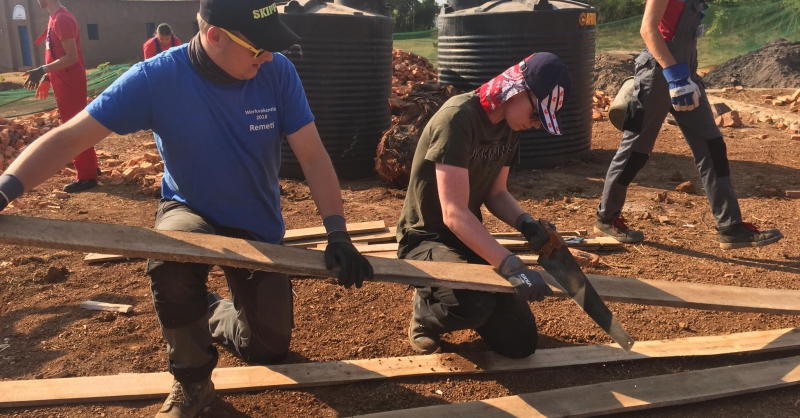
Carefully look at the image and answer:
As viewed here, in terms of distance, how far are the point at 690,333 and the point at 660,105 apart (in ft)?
5.85

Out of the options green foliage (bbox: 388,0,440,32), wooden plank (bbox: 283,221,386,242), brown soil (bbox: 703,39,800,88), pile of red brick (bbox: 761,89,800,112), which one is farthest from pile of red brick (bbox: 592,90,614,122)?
green foliage (bbox: 388,0,440,32)

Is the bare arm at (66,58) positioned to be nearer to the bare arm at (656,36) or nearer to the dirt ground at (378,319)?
the dirt ground at (378,319)

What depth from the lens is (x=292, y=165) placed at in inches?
293

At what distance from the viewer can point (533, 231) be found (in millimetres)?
3424

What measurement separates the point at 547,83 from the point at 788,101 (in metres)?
→ 10.4

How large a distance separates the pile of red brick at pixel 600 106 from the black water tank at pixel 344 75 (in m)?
4.72

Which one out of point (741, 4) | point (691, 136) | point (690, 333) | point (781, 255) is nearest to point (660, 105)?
point (691, 136)

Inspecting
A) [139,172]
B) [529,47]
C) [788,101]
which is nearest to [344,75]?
[529,47]

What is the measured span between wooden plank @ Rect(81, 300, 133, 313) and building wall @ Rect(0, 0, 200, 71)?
22.6 metres

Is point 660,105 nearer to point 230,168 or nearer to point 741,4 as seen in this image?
point 230,168

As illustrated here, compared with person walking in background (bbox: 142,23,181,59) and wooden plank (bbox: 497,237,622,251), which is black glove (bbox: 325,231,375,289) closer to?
wooden plank (bbox: 497,237,622,251)

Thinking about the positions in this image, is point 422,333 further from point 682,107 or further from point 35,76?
point 35,76

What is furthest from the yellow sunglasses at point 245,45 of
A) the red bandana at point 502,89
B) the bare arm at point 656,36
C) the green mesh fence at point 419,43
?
the green mesh fence at point 419,43

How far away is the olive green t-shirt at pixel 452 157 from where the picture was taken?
3.11m
